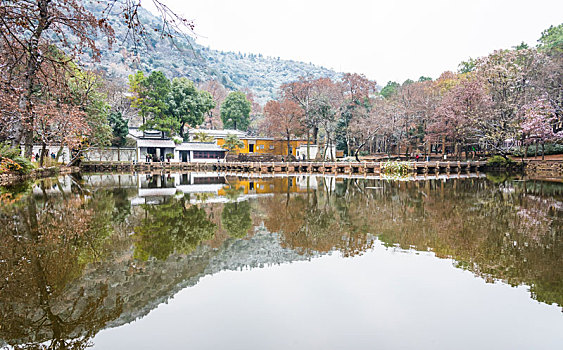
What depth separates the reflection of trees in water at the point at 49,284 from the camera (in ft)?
9.93

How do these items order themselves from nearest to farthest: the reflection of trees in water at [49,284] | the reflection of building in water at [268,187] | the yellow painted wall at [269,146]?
the reflection of trees in water at [49,284] → the reflection of building in water at [268,187] → the yellow painted wall at [269,146]

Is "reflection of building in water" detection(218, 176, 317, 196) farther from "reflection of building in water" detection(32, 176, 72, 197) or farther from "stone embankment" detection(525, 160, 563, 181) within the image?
"stone embankment" detection(525, 160, 563, 181)

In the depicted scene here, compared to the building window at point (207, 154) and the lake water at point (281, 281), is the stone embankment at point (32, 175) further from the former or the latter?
the building window at point (207, 154)

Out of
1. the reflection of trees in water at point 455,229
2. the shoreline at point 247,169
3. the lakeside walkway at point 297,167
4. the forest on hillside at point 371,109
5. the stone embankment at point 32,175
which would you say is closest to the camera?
the reflection of trees in water at point 455,229

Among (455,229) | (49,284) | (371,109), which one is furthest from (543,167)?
(49,284)

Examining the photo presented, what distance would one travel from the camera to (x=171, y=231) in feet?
22.5

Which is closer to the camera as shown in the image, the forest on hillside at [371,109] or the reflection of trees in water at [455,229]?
the reflection of trees in water at [455,229]

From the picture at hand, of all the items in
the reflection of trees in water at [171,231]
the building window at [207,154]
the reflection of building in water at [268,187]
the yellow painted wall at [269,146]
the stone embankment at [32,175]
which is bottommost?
the reflection of building in water at [268,187]

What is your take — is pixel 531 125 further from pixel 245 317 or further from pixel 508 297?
pixel 245 317

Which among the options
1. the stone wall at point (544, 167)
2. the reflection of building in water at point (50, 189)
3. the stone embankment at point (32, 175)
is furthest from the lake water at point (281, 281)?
the stone wall at point (544, 167)

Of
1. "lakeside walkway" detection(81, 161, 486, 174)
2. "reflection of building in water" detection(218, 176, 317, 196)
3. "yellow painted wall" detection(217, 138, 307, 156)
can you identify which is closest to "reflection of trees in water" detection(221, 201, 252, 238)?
"reflection of building in water" detection(218, 176, 317, 196)

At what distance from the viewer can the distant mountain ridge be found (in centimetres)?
9319

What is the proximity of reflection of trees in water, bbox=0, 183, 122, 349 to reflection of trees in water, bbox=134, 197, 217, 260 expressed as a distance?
67 centimetres

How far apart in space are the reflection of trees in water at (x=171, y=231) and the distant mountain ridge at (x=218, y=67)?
58.7 meters
